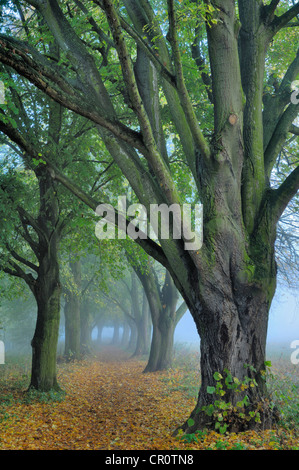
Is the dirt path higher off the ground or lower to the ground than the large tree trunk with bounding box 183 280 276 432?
lower

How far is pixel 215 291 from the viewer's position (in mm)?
6281

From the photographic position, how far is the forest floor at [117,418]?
5.65 metres

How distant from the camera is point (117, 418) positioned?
8.20 m

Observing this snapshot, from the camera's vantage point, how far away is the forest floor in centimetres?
565

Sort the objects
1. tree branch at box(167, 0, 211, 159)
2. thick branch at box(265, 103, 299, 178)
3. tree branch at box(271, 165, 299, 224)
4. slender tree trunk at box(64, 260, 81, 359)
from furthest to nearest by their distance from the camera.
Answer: slender tree trunk at box(64, 260, 81, 359) → thick branch at box(265, 103, 299, 178) → tree branch at box(271, 165, 299, 224) → tree branch at box(167, 0, 211, 159)

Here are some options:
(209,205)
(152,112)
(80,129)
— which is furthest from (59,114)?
(209,205)

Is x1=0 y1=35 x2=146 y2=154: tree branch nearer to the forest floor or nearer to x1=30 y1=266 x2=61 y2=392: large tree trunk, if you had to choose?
the forest floor

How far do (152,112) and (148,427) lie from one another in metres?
6.02

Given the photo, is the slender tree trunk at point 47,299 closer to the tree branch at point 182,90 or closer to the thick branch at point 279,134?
the tree branch at point 182,90

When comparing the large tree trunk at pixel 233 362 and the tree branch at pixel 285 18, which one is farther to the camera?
the tree branch at pixel 285 18
